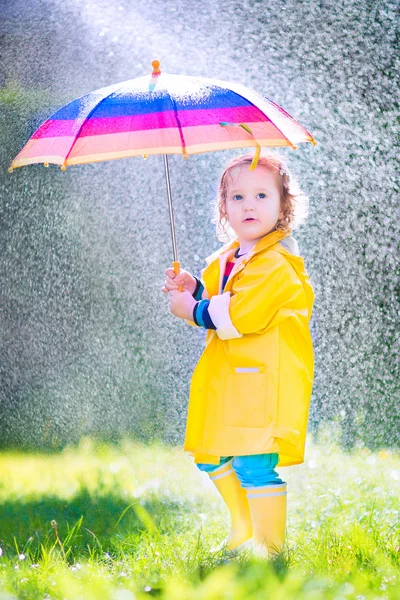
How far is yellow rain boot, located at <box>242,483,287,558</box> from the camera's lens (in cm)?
287

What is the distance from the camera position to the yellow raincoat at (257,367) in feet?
9.17

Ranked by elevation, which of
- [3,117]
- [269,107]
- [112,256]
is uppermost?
[3,117]

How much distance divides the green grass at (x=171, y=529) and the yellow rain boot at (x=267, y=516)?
0.06m

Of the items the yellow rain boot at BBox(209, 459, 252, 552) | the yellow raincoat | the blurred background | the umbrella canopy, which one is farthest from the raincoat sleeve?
the blurred background

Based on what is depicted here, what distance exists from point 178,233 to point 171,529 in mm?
2341

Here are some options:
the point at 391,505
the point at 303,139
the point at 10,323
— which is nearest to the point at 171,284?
the point at 303,139

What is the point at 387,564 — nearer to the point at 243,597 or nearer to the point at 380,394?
the point at 243,597

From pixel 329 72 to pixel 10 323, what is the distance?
240 centimetres

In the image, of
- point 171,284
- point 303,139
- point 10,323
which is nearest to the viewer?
point 303,139

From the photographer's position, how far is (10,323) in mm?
5875

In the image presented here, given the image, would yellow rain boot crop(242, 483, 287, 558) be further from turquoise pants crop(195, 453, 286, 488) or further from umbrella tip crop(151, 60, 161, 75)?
umbrella tip crop(151, 60, 161, 75)

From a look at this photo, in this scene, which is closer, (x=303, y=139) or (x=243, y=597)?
(x=243, y=597)

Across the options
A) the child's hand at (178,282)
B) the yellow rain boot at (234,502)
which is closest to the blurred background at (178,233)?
the yellow rain boot at (234,502)

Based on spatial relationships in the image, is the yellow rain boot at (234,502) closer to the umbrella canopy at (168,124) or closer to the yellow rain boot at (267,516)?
the yellow rain boot at (267,516)
